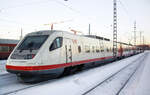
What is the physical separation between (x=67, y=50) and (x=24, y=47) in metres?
2.50

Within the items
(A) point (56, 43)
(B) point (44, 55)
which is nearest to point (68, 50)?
(A) point (56, 43)

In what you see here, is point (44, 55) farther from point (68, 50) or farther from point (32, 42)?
point (68, 50)

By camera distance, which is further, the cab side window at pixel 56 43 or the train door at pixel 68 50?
the train door at pixel 68 50

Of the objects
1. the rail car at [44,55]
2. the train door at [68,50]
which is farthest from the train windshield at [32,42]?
the train door at [68,50]

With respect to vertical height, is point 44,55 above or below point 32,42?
below

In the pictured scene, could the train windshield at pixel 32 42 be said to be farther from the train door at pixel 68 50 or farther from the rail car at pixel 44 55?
the train door at pixel 68 50

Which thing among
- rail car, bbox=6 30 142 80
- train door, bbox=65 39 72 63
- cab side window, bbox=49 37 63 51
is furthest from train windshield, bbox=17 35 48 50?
train door, bbox=65 39 72 63

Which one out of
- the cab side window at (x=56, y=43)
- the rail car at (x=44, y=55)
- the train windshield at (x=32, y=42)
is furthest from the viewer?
the cab side window at (x=56, y=43)

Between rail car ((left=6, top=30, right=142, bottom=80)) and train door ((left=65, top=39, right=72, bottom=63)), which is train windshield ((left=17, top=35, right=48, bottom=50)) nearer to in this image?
rail car ((left=6, top=30, right=142, bottom=80))

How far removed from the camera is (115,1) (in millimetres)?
30000

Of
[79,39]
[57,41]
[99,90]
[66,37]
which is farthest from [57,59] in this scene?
[79,39]

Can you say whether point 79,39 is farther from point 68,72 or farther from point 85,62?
point 68,72

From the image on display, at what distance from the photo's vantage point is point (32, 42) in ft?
27.6

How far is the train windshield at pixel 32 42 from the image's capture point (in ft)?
26.4
